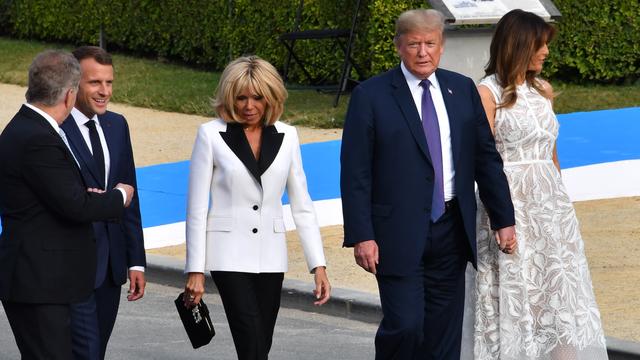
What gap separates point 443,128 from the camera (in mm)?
6133

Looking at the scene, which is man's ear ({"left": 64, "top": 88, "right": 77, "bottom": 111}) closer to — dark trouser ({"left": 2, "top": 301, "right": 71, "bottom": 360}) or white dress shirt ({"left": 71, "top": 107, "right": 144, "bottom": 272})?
white dress shirt ({"left": 71, "top": 107, "right": 144, "bottom": 272})

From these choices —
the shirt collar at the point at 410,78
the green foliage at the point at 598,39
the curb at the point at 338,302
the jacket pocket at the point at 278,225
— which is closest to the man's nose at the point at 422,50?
the shirt collar at the point at 410,78

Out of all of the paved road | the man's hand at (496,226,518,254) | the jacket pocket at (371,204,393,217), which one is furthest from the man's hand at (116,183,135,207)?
the paved road

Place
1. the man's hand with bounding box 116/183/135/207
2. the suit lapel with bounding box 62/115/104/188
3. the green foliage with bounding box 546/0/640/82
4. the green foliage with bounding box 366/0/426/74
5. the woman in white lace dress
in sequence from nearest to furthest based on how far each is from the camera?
the man's hand with bounding box 116/183/135/207
the suit lapel with bounding box 62/115/104/188
the woman in white lace dress
the green foliage with bounding box 366/0/426/74
the green foliage with bounding box 546/0/640/82

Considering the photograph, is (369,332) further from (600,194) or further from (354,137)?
(600,194)

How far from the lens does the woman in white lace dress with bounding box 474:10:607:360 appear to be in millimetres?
6582

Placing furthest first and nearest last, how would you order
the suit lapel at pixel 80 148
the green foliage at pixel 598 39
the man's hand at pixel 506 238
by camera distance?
the green foliage at pixel 598 39, the man's hand at pixel 506 238, the suit lapel at pixel 80 148

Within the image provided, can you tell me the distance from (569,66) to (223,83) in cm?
1269

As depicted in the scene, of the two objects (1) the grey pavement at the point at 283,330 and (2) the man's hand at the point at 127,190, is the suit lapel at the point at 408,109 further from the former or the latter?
(1) the grey pavement at the point at 283,330

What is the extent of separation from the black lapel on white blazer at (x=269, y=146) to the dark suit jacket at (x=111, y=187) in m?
0.56

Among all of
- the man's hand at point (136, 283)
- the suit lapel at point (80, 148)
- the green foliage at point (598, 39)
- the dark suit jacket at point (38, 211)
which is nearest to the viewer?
the dark suit jacket at point (38, 211)

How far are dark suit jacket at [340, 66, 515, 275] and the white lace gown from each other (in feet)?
1.59

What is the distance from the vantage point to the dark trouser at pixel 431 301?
19.8 feet

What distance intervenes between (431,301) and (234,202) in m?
0.95
